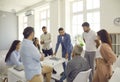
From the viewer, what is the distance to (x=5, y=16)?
35.8 feet

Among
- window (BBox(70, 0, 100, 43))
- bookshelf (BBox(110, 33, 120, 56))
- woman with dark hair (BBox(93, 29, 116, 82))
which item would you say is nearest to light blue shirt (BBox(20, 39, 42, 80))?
woman with dark hair (BBox(93, 29, 116, 82))

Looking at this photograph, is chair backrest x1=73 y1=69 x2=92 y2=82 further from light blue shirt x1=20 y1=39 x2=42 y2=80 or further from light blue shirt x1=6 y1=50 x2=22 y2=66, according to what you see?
light blue shirt x1=6 y1=50 x2=22 y2=66

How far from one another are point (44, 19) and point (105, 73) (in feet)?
21.8

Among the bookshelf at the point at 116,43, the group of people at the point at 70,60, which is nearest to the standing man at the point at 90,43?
the bookshelf at the point at 116,43

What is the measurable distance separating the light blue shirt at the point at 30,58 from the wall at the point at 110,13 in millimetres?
3070

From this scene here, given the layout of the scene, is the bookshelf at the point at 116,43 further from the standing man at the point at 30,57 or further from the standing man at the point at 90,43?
the standing man at the point at 30,57

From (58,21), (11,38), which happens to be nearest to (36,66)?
(58,21)

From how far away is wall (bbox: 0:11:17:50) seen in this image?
10.8 meters

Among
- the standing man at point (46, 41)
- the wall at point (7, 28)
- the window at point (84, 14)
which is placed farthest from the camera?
the wall at point (7, 28)

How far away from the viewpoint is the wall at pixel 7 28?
35.3ft

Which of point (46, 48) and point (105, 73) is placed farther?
point (46, 48)

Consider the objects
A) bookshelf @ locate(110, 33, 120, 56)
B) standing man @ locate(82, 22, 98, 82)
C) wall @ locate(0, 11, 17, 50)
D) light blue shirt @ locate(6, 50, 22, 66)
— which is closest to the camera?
light blue shirt @ locate(6, 50, 22, 66)

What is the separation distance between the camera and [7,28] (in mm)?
11000

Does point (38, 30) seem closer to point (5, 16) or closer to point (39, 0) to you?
point (39, 0)
